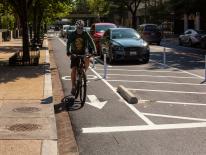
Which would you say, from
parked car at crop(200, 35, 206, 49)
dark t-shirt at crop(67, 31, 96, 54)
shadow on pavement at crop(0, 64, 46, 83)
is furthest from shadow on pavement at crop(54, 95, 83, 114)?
parked car at crop(200, 35, 206, 49)

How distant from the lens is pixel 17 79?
14.9 m

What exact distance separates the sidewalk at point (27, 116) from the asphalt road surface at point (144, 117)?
516 millimetres

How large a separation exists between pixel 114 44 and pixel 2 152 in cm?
1550

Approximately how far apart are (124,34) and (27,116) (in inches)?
569

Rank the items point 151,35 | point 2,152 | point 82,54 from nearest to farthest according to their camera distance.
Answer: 1. point 2,152
2. point 82,54
3. point 151,35

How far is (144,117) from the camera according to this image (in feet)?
31.6

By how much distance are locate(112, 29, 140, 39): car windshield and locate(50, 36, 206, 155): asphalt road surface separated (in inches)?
264

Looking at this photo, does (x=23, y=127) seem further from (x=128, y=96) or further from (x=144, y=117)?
(x=128, y=96)

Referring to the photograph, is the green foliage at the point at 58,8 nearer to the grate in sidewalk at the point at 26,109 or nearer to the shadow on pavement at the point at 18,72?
the shadow on pavement at the point at 18,72

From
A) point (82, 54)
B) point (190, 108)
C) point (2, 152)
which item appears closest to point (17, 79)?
point (82, 54)

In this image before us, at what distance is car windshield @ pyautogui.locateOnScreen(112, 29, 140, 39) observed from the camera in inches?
914

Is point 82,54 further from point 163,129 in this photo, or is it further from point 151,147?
point 151,147

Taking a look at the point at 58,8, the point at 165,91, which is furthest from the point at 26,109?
the point at 58,8

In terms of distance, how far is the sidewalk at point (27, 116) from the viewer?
7176mm
